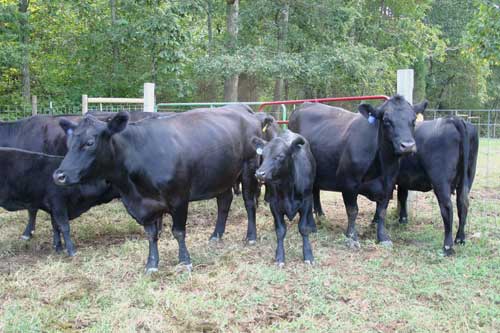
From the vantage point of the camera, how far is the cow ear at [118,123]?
4641 millimetres

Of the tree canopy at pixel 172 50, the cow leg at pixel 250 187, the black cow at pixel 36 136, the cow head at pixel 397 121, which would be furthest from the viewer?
the tree canopy at pixel 172 50

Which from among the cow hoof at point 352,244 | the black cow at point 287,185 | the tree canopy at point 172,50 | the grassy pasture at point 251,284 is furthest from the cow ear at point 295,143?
the tree canopy at point 172,50

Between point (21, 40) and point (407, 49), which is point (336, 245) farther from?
point (407, 49)

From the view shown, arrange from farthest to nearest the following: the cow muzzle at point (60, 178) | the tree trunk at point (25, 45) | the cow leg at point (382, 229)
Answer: the tree trunk at point (25, 45) < the cow leg at point (382, 229) < the cow muzzle at point (60, 178)

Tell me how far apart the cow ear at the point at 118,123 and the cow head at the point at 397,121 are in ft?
8.94

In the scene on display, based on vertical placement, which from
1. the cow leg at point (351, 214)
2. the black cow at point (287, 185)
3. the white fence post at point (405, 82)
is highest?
the white fence post at point (405, 82)

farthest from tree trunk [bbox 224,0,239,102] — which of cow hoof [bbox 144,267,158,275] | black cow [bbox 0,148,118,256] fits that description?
cow hoof [bbox 144,267,158,275]

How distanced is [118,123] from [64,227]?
1.69 meters

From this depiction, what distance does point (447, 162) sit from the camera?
5684 mm

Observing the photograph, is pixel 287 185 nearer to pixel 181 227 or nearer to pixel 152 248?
pixel 181 227

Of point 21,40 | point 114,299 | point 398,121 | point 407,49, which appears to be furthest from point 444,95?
point 114,299

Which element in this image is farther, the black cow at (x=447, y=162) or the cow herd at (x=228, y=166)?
the black cow at (x=447, y=162)

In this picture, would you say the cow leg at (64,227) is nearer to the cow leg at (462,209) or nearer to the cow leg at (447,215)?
the cow leg at (447,215)

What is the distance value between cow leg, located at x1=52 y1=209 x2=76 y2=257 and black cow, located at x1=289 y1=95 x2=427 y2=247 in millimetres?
3232
